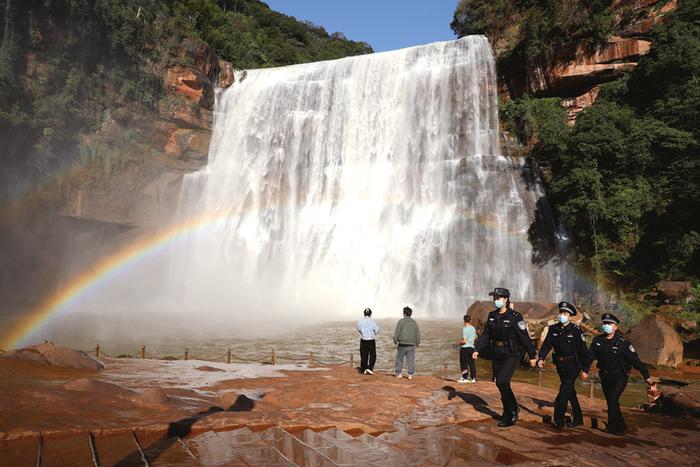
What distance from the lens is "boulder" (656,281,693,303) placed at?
22234 mm

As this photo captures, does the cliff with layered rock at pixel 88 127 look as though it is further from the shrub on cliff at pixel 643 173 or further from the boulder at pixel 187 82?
the shrub on cliff at pixel 643 173

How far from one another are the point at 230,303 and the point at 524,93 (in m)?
27.2

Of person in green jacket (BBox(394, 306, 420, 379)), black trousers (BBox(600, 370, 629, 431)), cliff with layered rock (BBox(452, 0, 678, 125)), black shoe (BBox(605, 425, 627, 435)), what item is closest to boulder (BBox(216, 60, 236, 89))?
cliff with layered rock (BBox(452, 0, 678, 125))

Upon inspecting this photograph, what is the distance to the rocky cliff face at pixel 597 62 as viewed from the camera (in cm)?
3186

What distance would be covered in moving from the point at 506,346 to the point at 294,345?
45.6 feet

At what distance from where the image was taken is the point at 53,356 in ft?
32.9

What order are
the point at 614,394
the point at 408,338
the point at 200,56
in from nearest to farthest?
the point at 614,394
the point at 408,338
the point at 200,56

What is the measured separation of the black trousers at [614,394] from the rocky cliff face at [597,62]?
31922 millimetres

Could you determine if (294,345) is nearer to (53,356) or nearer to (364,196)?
(53,356)

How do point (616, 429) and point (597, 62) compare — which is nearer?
point (616, 429)

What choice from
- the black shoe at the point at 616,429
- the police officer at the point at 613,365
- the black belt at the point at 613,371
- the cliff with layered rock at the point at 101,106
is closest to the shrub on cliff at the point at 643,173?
the police officer at the point at 613,365

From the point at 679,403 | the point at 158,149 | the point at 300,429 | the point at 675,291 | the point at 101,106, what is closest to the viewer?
the point at 300,429

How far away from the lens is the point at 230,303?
120 feet

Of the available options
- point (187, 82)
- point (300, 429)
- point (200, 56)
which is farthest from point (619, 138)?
point (200, 56)
